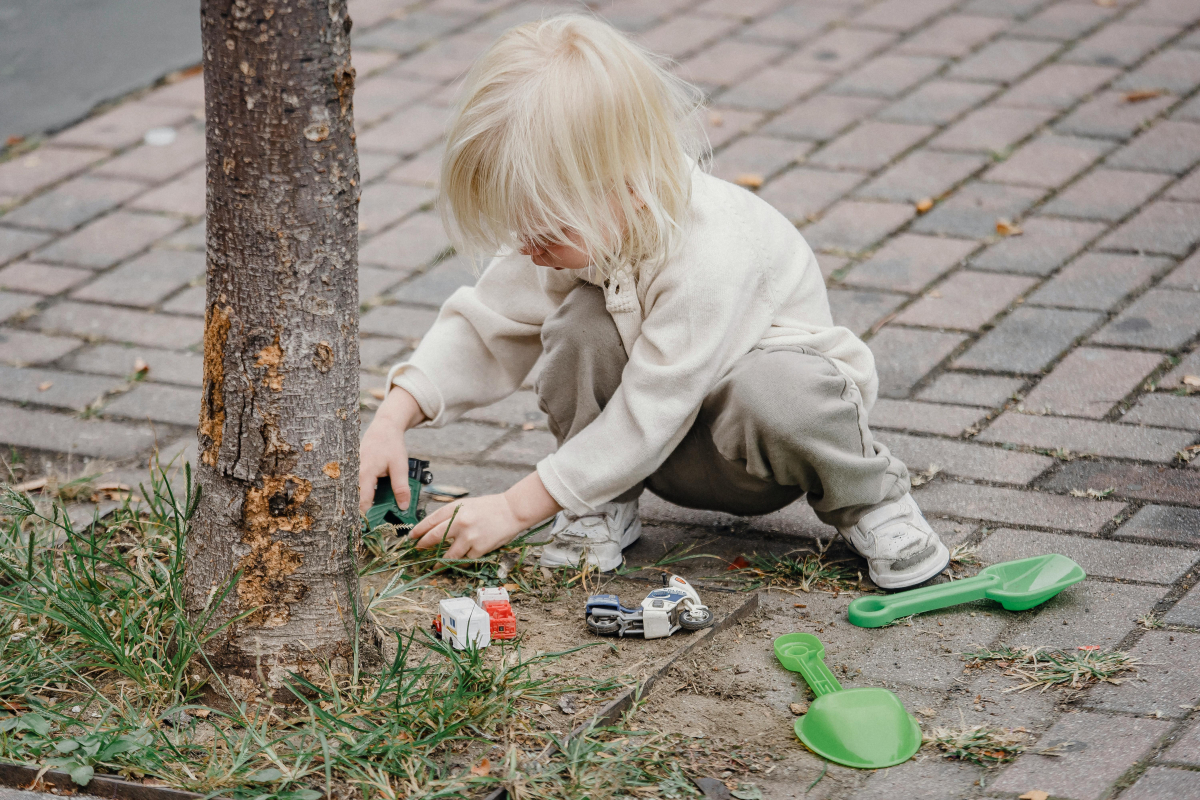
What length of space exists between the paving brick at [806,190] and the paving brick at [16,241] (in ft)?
7.28

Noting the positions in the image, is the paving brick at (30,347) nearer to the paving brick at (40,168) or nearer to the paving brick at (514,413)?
the paving brick at (40,168)

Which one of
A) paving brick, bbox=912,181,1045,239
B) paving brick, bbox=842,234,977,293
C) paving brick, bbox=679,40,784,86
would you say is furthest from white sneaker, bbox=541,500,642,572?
paving brick, bbox=679,40,784,86

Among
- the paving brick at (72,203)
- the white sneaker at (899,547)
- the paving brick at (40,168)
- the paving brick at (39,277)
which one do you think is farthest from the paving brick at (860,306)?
the paving brick at (40,168)

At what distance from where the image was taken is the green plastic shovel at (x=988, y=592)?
2.32 m

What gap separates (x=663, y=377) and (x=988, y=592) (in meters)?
0.68

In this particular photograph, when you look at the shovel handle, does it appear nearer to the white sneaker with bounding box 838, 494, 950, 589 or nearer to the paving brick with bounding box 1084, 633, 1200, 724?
the white sneaker with bounding box 838, 494, 950, 589

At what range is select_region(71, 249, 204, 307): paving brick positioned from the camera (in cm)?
383

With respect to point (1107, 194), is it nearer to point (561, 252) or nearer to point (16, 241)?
point (561, 252)

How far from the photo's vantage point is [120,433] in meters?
3.18

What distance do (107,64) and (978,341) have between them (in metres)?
3.75

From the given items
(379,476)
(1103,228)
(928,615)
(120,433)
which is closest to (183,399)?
(120,433)

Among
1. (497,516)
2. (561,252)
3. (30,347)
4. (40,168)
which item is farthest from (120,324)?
(561,252)

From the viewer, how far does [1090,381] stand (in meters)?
3.12

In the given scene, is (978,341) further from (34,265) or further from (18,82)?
(18,82)
